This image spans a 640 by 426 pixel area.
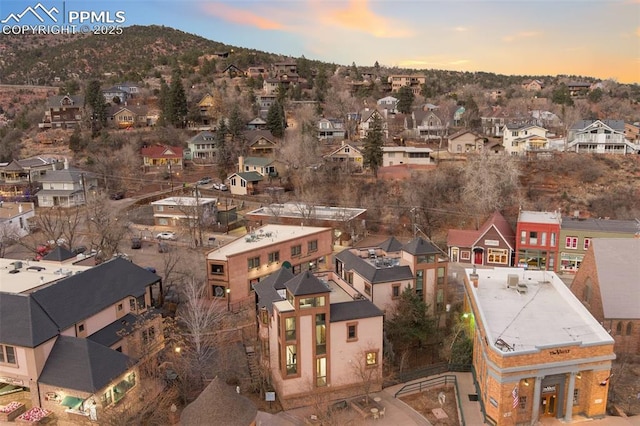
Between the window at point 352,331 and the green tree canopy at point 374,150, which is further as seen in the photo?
the green tree canopy at point 374,150

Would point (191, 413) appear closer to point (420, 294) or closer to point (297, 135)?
point (420, 294)

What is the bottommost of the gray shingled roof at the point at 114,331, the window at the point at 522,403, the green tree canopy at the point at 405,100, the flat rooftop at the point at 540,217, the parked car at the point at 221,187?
the window at the point at 522,403

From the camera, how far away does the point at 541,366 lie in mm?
23500

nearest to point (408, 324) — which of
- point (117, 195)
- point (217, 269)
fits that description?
point (217, 269)

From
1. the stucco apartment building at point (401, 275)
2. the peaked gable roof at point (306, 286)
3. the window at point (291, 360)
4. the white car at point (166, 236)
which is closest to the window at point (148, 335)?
the window at point (291, 360)

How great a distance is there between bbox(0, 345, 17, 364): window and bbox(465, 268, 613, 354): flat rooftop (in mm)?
23285

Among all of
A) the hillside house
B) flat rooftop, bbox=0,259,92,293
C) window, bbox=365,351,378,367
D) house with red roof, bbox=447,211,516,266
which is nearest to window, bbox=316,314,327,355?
window, bbox=365,351,378,367

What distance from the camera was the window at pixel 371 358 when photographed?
27688 millimetres

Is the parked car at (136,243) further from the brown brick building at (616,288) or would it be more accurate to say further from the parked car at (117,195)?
the brown brick building at (616,288)

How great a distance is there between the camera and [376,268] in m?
33.9

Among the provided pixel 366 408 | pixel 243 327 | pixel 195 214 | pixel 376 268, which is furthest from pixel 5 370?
pixel 195 214

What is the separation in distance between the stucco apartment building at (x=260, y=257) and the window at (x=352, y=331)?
536 inches

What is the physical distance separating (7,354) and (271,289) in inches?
550

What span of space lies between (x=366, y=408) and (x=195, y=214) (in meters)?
34.7
